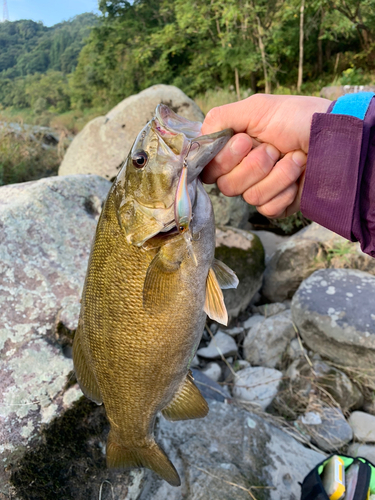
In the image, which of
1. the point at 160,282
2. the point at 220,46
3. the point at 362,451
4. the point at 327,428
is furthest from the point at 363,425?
the point at 220,46

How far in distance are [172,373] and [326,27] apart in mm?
18222

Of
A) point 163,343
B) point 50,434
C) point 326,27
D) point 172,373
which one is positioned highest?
point 326,27

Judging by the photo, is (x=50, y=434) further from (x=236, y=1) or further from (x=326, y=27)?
(x=326, y=27)

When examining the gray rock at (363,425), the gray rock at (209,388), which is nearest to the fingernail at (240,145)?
the gray rock at (209,388)

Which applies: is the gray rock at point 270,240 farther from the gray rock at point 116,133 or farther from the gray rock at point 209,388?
the gray rock at point 209,388

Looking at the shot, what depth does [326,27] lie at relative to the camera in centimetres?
1520

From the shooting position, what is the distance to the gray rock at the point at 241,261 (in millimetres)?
5199

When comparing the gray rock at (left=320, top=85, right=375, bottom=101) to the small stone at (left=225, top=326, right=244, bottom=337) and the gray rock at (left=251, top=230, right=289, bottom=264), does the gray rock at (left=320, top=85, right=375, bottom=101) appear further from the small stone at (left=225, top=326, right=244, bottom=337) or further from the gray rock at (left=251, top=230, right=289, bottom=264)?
the small stone at (left=225, top=326, right=244, bottom=337)

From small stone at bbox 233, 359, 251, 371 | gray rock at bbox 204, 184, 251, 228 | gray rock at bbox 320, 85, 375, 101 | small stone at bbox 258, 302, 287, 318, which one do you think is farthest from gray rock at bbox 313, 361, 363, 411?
gray rock at bbox 320, 85, 375, 101

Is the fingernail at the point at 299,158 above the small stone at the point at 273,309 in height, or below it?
above

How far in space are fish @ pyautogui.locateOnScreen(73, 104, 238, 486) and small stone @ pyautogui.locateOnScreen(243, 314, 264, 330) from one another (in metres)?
3.53

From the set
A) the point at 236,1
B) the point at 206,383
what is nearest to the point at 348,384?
the point at 206,383

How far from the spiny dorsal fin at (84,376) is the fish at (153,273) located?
4cm

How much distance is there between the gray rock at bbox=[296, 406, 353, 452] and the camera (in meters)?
3.65
